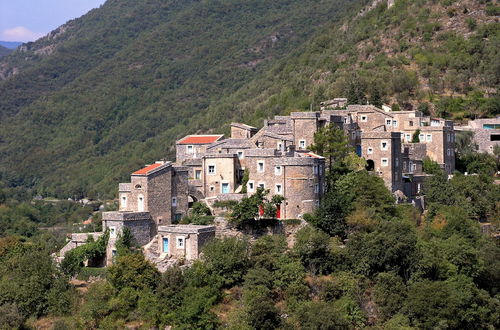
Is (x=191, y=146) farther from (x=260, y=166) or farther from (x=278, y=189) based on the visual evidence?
(x=278, y=189)

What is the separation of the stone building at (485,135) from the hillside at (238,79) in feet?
22.9

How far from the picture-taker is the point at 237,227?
49594 millimetres

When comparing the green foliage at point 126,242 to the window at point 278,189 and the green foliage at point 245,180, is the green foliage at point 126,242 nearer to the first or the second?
the green foliage at point 245,180

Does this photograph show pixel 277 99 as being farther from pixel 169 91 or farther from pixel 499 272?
pixel 169 91

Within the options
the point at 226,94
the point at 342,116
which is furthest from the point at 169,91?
the point at 342,116

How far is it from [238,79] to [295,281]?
11506 centimetres

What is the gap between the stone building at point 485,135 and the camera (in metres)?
74.0

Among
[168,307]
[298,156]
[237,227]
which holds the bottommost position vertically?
[168,307]

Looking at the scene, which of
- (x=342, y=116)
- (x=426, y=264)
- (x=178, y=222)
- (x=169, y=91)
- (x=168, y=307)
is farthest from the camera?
(x=169, y=91)

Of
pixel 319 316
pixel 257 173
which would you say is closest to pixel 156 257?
pixel 257 173

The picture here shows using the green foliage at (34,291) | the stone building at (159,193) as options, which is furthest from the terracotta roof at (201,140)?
the green foliage at (34,291)

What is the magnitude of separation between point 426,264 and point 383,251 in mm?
2765

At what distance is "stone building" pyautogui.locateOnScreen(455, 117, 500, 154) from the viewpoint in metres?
74.0

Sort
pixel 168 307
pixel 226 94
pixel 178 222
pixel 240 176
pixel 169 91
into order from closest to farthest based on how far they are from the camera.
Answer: pixel 168 307 → pixel 178 222 → pixel 240 176 → pixel 226 94 → pixel 169 91
